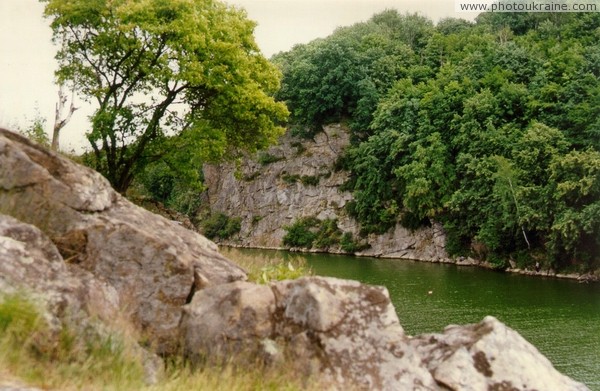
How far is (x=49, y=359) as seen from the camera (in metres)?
6.52

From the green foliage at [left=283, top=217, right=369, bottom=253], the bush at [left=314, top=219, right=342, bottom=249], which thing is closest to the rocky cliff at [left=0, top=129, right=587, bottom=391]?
the green foliage at [left=283, top=217, right=369, bottom=253]

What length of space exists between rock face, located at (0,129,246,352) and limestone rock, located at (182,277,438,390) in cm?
52

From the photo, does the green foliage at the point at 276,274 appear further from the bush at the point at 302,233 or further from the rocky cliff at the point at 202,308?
the bush at the point at 302,233

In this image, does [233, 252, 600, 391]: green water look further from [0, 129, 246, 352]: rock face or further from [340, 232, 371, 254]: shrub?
[340, 232, 371, 254]: shrub

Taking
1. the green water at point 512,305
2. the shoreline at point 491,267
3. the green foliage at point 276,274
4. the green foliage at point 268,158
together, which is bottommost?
the green water at point 512,305

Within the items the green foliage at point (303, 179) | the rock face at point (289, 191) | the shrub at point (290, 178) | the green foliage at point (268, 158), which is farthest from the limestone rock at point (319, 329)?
the green foliage at point (268, 158)

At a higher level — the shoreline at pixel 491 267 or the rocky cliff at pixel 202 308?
the rocky cliff at pixel 202 308

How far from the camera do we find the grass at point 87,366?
6.02 m

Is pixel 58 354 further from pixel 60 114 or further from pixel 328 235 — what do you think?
pixel 328 235

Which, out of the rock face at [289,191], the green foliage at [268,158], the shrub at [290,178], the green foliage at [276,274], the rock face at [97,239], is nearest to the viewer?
the rock face at [97,239]

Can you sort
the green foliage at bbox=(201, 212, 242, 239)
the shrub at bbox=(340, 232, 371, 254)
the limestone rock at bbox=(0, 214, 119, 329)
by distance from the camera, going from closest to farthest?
1. the limestone rock at bbox=(0, 214, 119, 329)
2. the shrub at bbox=(340, 232, 371, 254)
3. the green foliage at bbox=(201, 212, 242, 239)

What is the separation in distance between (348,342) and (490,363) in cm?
205

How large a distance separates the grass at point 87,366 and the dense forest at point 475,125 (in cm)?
4051

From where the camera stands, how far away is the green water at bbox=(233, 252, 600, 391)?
76.4 ft
